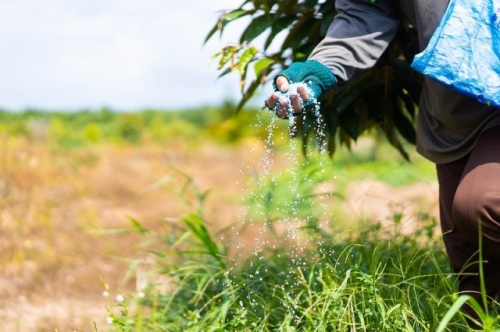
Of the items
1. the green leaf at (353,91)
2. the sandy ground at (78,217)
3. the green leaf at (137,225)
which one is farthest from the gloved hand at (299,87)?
the green leaf at (137,225)

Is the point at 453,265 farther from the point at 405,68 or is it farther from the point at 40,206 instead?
the point at 40,206

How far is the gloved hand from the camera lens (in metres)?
2.44

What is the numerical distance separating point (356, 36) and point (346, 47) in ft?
0.18

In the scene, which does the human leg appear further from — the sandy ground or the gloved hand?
the sandy ground

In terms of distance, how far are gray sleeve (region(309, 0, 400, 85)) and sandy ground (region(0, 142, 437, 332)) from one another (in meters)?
0.57

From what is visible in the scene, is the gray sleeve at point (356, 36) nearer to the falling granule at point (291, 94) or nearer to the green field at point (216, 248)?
the falling granule at point (291, 94)

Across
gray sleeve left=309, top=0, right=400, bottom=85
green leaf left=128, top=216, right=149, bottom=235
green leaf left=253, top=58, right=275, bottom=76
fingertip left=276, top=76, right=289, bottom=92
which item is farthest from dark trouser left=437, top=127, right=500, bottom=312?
green leaf left=128, top=216, right=149, bottom=235

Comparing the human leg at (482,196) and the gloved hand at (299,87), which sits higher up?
the gloved hand at (299,87)

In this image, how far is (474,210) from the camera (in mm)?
2332

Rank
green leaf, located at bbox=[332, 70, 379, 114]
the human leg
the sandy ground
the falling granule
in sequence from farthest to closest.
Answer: the sandy ground → green leaf, located at bbox=[332, 70, 379, 114] → the falling granule → the human leg

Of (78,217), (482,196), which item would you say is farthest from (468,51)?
(78,217)

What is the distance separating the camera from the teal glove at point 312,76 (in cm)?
249

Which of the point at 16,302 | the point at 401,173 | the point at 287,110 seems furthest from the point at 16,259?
the point at 401,173

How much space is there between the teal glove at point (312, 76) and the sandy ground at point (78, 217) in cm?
62
